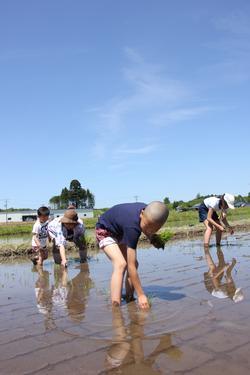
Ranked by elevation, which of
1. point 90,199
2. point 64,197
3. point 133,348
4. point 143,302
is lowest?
point 133,348

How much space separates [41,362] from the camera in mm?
3451

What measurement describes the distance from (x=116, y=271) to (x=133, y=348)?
1.41 m

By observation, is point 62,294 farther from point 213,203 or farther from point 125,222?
point 213,203

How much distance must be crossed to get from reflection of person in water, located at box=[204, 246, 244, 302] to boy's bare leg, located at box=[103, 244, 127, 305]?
1282 mm

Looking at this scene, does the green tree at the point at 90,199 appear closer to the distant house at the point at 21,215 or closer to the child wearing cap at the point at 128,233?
the distant house at the point at 21,215

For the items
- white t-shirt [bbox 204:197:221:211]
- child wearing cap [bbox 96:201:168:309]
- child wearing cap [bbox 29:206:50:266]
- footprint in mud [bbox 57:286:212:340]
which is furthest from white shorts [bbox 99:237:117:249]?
white t-shirt [bbox 204:197:221:211]

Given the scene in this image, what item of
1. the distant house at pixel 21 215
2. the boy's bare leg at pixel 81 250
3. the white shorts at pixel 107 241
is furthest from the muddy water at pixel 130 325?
the distant house at pixel 21 215

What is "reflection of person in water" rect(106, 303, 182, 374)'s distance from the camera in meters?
3.33

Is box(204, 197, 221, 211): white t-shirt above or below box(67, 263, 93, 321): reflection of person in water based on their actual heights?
above

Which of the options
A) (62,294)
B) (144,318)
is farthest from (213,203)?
(144,318)

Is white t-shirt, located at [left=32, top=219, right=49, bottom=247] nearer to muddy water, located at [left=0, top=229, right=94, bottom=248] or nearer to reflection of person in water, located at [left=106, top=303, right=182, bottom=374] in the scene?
muddy water, located at [left=0, top=229, right=94, bottom=248]

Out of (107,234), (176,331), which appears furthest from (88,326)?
(107,234)

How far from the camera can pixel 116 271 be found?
4.97 m

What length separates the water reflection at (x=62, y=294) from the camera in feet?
16.3
